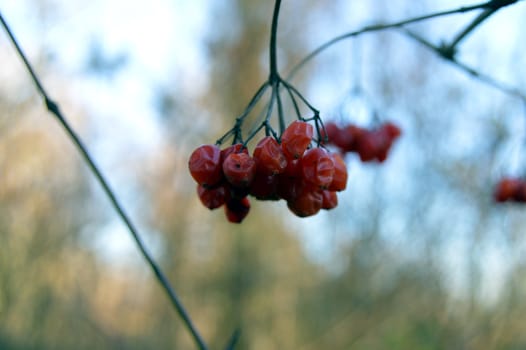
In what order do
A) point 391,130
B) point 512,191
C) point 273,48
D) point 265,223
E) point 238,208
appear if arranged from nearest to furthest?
1. point 273,48
2. point 238,208
3. point 391,130
4. point 512,191
5. point 265,223

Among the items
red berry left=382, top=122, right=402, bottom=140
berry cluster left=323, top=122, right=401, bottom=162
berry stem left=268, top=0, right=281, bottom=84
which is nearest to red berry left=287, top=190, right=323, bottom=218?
berry stem left=268, top=0, right=281, bottom=84

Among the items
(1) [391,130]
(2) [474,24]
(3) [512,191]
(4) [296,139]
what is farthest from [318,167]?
(3) [512,191]

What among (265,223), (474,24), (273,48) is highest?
(273,48)

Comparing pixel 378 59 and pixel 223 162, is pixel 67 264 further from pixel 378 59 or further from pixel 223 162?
pixel 378 59

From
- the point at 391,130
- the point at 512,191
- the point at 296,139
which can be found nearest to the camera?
the point at 296,139

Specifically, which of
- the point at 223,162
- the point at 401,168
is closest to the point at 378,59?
the point at 401,168

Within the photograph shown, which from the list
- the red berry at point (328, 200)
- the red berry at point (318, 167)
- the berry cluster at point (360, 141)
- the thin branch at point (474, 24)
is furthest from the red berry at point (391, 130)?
the red berry at point (318, 167)

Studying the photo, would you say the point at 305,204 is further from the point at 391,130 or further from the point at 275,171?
the point at 391,130

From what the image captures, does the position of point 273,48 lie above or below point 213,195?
above
